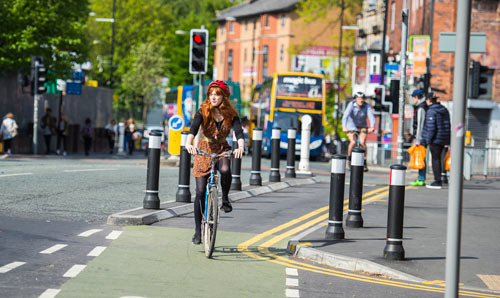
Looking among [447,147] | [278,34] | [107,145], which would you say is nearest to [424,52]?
[447,147]

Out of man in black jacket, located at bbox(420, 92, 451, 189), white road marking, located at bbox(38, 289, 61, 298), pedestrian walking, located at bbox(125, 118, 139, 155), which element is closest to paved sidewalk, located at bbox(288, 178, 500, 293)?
white road marking, located at bbox(38, 289, 61, 298)

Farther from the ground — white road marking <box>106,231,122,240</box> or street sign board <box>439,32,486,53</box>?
street sign board <box>439,32,486,53</box>

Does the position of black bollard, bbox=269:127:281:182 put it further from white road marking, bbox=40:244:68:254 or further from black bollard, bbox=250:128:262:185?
white road marking, bbox=40:244:68:254

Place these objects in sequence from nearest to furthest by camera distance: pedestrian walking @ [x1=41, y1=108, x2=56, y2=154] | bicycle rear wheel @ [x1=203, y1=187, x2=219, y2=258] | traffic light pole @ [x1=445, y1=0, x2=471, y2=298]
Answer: traffic light pole @ [x1=445, y1=0, x2=471, y2=298], bicycle rear wheel @ [x1=203, y1=187, x2=219, y2=258], pedestrian walking @ [x1=41, y1=108, x2=56, y2=154]

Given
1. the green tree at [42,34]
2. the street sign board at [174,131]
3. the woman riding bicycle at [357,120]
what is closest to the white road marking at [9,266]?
the woman riding bicycle at [357,120]

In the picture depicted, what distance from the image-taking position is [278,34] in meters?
92.0

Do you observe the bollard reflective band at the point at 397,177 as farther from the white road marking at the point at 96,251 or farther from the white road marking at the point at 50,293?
the white road marking at the point at 50,293

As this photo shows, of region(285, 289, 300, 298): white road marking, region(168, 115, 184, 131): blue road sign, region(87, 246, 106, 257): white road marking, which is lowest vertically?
region(285, 289, 300, 298): white road marking

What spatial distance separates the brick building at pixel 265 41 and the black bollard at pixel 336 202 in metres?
65.9

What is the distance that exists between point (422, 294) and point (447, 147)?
13666mm

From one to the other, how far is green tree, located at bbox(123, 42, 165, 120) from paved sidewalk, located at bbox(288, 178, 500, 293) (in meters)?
75.5

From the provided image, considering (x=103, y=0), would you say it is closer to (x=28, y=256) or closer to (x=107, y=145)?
(x=107, y=145)

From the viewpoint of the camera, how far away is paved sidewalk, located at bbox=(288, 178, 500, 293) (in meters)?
8.80

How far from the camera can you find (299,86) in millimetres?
43219
